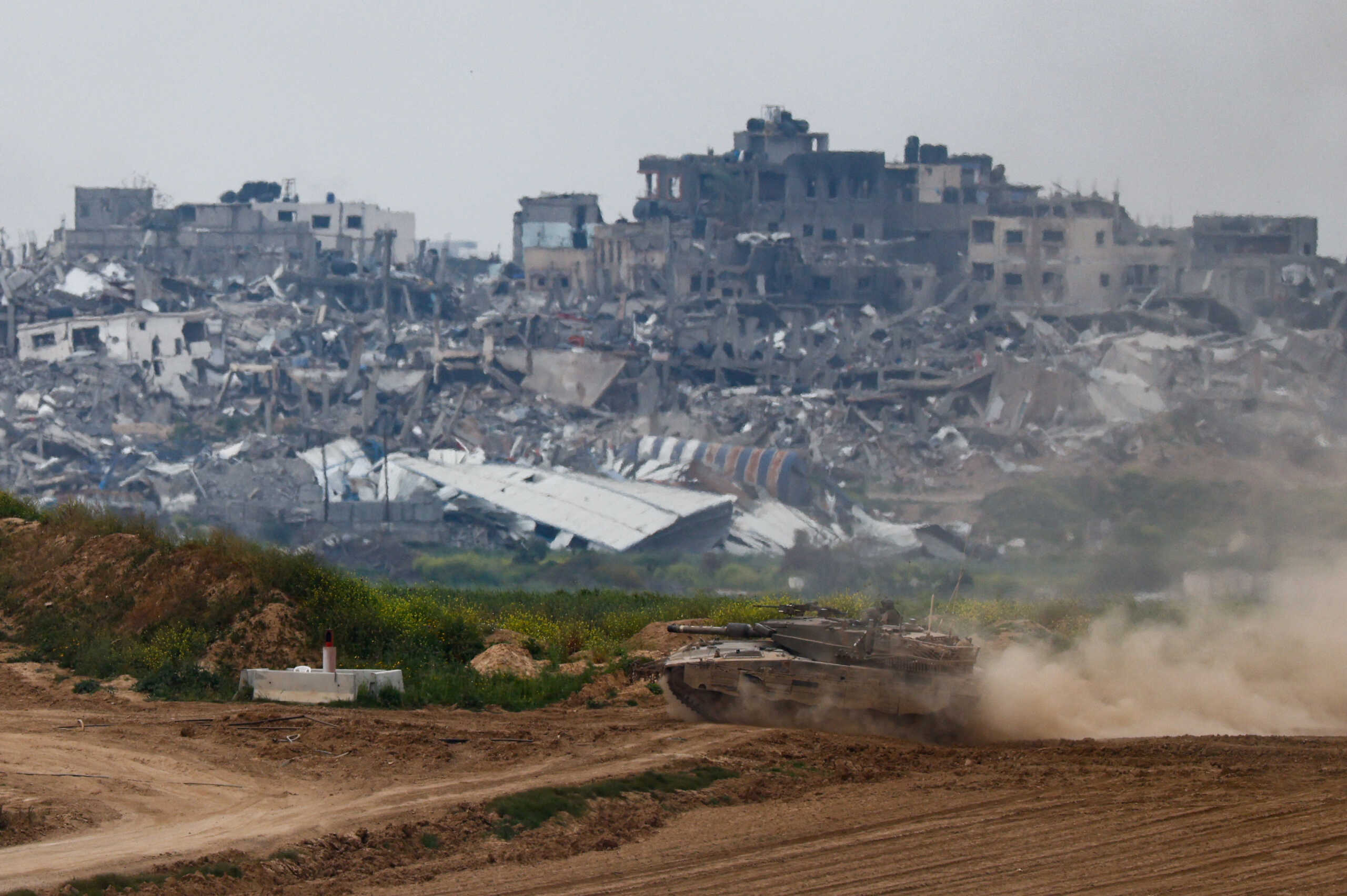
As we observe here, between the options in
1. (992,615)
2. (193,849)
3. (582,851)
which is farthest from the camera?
(992,615)

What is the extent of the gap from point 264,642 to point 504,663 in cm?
301

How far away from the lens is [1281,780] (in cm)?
1781

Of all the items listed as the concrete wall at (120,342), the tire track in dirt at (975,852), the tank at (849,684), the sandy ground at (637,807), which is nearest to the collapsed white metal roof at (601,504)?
the concrete wall at (120,342)

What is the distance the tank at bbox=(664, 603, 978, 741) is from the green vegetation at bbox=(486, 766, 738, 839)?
249 centimetres

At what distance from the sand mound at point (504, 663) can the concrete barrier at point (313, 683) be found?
199 cm

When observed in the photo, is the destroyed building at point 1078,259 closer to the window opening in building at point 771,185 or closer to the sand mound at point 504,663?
the window opening in building at point 771,185

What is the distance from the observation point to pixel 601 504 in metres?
54.5

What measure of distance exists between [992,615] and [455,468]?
31816 millimetres

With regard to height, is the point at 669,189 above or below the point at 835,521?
above

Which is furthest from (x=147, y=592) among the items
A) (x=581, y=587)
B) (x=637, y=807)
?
(x=581, y=587)

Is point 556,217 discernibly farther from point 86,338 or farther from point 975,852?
point 975,852

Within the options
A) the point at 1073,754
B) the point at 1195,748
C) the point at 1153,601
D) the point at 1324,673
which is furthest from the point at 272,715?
the point at 1153,601

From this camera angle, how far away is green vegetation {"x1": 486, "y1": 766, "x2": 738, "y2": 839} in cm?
1555

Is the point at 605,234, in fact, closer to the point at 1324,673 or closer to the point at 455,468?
the point at 455,468
